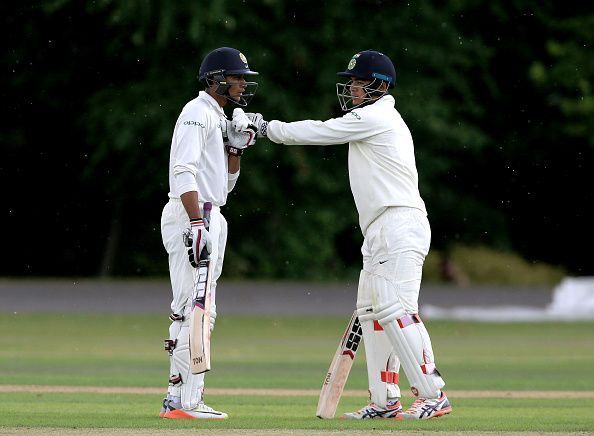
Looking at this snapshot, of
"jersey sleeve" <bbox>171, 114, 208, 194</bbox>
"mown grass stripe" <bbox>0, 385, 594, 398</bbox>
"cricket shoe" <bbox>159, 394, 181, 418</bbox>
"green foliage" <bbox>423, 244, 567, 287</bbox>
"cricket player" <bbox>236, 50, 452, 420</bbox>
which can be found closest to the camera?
"jersey sleeve" <bbox>171, 114, 208, 194</bbox>

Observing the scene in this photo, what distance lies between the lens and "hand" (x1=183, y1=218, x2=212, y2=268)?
8.09 metres

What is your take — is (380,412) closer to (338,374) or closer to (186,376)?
(338,374)

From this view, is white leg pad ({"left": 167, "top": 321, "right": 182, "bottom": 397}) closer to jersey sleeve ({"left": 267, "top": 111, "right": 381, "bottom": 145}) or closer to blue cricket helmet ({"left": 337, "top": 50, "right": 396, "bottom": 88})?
jersey sleeve ({"left": 267, "top": 111, "right": 381, "bottom": 145})

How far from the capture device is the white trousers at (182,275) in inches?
326

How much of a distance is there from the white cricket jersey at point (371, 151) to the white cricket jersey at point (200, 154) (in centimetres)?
34

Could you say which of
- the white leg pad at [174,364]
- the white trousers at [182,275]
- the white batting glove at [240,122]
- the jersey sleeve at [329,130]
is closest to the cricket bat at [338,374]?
the white trousers at [182,275]

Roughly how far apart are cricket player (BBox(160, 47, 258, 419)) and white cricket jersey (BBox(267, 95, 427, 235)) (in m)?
0.36

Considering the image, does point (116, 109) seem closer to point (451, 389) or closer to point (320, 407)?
point (451, 389)

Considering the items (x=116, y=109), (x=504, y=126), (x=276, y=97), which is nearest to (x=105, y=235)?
(x=116, y=109)

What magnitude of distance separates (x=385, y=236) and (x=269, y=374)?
4190mm

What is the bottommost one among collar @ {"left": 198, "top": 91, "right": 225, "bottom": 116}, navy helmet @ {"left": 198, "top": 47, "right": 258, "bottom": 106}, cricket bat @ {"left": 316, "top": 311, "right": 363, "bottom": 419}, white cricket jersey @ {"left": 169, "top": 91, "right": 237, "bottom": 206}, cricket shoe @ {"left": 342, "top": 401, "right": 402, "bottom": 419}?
cricket shoe @ {"left": 342, "top": 401, "right": 402, "bottom": 419}

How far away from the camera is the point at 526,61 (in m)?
26.9

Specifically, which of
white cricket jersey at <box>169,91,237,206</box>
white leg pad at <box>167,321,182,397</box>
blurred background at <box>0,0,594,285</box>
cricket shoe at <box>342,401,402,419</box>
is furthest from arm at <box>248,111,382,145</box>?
blurred background at <box>0,0,594,285</box>

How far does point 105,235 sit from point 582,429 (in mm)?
18736
